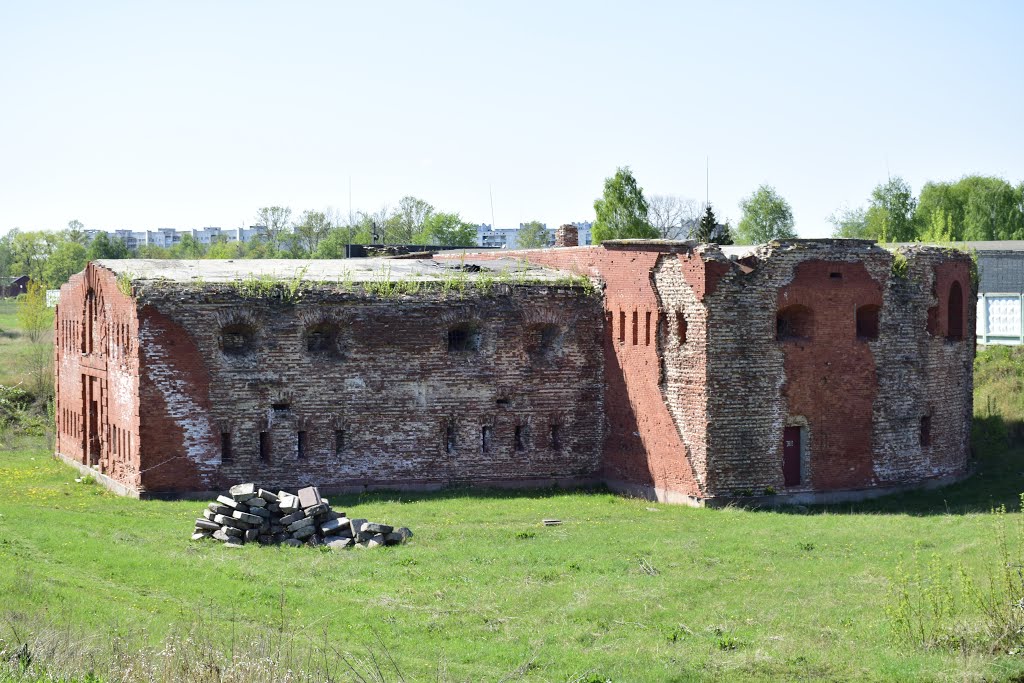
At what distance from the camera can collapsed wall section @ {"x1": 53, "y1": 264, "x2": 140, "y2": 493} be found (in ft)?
80.5

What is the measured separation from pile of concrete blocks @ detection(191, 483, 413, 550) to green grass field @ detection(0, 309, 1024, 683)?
0.40 metres

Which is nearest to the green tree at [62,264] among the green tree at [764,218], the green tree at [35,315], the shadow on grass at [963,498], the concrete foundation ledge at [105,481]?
the green tree at [35,315]

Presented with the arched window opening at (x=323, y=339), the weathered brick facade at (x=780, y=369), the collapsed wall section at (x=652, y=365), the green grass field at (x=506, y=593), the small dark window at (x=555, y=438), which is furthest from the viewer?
Result: the small dark window at (x=555, y=438)

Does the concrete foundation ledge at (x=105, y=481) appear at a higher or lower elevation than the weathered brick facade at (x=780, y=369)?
lower

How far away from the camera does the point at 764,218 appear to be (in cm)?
5872

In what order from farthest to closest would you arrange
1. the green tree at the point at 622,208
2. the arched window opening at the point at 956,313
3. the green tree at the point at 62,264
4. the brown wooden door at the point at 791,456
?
1. the green tree at the point at 62,264
2. the green tree at the point at 622,208
3. the arched window opening at the point at 956,313
4. the brown wooden door at the point at 791,456

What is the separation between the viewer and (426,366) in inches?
993

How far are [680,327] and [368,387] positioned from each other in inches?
246

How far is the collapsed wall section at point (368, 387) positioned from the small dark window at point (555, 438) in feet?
0.10

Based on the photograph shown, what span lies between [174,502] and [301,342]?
12.6 feet

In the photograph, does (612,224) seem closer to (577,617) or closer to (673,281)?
(673,281)

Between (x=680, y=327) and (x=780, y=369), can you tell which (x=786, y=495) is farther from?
(x=680, y=327)

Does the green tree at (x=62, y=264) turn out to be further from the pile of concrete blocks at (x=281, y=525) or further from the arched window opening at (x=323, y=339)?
the pile of concrete blocks at (x=281, y=525)

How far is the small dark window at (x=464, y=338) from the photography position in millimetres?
25625
